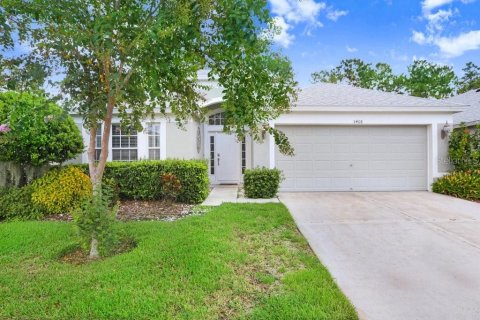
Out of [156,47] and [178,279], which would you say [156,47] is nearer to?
[156,47]

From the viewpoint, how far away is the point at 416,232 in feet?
20.8

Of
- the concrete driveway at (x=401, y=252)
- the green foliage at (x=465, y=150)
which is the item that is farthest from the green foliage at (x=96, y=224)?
the green foliage at (x=465, y=150)

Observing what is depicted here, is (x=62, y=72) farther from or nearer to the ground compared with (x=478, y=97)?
nearer to the ground

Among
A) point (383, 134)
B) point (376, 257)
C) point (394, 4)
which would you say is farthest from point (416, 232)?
point (394, 4)

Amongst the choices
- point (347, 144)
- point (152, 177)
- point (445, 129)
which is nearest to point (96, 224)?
point (152, 177)

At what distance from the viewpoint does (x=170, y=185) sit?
9000mm

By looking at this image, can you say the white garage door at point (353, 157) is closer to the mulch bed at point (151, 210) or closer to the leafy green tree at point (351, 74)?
the mulch bed at point (151, 210)

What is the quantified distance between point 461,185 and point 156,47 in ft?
33.0

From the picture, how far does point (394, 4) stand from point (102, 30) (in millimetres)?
14178

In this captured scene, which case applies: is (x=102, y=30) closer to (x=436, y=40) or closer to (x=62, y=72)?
(x=62, y=72)

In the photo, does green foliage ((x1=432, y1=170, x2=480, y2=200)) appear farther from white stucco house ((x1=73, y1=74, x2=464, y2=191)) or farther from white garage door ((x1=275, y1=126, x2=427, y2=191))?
white garage door ((x1=275, y1=126, x2=427, y2=191))

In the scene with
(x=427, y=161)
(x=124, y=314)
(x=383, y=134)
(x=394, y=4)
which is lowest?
(x=124, y=314)

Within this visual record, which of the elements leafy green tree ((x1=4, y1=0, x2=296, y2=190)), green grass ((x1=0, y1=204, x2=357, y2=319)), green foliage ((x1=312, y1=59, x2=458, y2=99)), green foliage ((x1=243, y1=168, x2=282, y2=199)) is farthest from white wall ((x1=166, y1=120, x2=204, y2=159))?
green foliage ((x1=312, y1=59, x2=458, y2=99))

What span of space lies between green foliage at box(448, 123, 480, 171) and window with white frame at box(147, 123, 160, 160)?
31.7 feet
